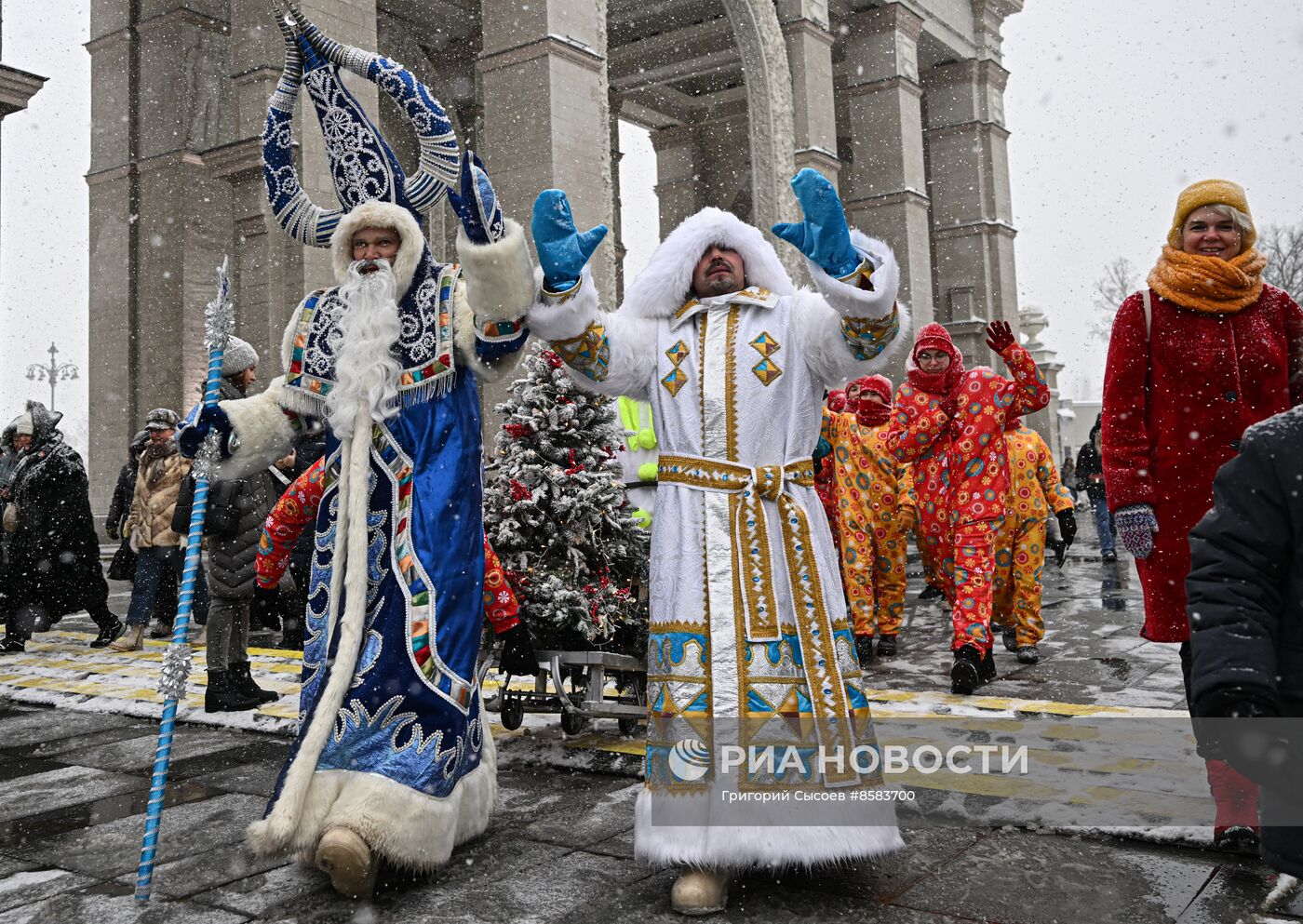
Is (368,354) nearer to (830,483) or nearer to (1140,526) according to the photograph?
(1140,526)

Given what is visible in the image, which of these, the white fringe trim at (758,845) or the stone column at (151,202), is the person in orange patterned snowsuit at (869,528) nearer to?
the white fringe trim at (758,845)

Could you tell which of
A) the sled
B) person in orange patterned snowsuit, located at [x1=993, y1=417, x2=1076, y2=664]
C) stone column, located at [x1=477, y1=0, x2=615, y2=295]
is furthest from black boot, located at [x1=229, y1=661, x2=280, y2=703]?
stone column, located at [x1=477, y1=0, x2=615, y2=295]

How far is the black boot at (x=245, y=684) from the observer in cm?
588

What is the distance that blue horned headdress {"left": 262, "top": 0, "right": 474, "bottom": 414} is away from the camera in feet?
11.9

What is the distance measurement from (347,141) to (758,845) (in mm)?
2713

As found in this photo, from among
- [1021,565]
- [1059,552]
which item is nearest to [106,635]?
[1021,565]

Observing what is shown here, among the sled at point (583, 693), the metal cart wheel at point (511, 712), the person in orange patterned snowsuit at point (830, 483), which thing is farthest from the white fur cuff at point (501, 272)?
the person in orange patterned snowsuit at point (830, 483)

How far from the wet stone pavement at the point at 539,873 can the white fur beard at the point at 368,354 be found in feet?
4.72

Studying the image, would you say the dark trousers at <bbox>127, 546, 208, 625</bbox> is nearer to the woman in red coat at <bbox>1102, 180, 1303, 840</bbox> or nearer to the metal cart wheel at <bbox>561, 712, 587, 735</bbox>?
the metal cart wheel at <bbox>561, 712, 587, 735</bbox>

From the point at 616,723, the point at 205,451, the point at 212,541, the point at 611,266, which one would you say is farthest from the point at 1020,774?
the point at 611,266

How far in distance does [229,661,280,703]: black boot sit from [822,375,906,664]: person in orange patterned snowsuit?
3.63m

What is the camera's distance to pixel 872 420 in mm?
7645

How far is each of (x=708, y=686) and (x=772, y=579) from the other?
362 millimetres

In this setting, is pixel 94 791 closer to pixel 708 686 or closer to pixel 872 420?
pixel 708 686
